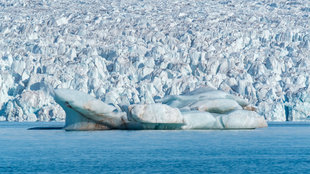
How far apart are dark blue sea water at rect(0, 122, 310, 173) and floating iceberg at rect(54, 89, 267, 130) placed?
83cm

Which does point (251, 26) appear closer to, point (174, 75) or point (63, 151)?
point (174, 75)

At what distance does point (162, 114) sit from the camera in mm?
22281

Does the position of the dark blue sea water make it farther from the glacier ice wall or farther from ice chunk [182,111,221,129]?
the glacier ice wall

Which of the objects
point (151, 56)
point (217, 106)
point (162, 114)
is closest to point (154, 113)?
point (162, 114)

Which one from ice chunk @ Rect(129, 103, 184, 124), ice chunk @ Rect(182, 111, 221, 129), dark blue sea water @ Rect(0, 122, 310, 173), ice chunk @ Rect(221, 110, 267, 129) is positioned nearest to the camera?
dark blue sea water @ Rect(0, 122, 310, 173)

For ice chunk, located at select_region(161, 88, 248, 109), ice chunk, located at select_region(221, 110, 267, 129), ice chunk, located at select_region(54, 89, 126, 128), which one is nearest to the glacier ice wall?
ice chunk, located at select_region(161, 88, 248, 109)

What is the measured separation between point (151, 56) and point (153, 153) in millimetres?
27985

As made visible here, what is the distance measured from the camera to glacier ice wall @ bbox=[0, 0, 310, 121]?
35.6 metres

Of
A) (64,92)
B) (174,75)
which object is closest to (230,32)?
(174,75)

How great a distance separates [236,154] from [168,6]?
2065 inches

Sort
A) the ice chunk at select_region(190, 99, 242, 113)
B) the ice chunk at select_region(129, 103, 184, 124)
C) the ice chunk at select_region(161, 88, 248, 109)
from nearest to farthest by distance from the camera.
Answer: the ice chunk at select_region(129, 103, 184, 124) → the ice chunk at select_region(190, 99, 242, 113) → the ice chunk at select_region(161, 88, 248, 109)

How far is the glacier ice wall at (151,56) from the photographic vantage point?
3562cm

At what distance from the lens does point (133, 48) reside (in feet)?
147

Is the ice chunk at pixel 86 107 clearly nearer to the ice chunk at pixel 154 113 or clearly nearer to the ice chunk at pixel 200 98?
the ice chunk at pixel 154 113
